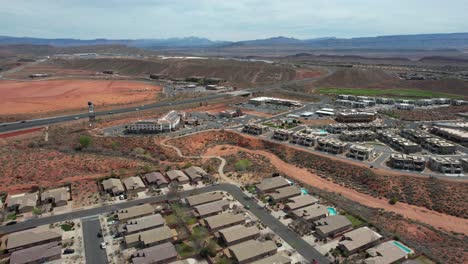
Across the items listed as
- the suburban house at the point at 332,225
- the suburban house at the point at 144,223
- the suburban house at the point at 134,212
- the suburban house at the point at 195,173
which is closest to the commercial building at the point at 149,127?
the suburban house at the point at 195,173

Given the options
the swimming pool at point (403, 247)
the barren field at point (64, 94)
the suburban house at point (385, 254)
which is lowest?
the swimming pool at point (403, 247)

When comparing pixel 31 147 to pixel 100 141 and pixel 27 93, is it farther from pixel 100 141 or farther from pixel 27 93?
pixel 27 93

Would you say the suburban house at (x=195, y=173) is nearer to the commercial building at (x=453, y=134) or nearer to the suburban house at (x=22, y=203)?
the suburban house at (x=22, y=203)

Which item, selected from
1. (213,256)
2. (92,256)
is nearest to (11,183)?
(92,256)

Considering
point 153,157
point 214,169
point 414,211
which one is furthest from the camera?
point 153,157

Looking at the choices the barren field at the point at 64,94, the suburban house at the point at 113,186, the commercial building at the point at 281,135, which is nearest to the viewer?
the suburban house at the point at 113,186

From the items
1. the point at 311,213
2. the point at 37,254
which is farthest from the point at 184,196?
the point at 37,254

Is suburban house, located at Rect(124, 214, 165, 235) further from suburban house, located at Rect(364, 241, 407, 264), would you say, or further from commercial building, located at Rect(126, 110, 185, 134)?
commercial building, located at Rect(126, 110, 185, 134)

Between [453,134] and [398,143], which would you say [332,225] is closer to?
[398,143]
